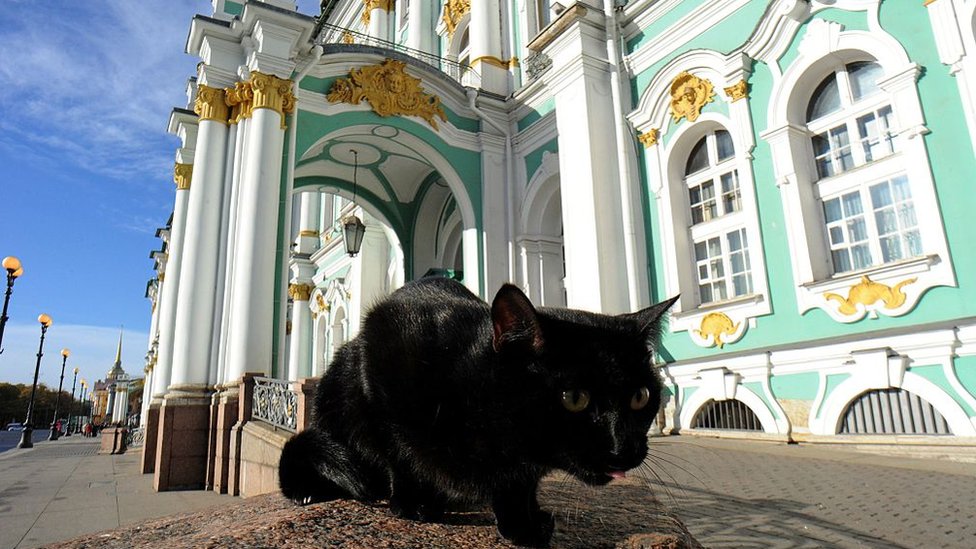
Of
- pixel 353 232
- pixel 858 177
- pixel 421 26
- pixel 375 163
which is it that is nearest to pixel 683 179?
pixel 858 177

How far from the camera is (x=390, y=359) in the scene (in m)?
1.49

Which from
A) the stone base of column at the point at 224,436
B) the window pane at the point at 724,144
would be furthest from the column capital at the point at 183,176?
the window pane at the point at 724,144

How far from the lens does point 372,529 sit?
1.46 m

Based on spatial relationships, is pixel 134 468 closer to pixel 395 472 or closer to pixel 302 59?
pixel 302 59

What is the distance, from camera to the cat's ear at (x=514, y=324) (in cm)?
121

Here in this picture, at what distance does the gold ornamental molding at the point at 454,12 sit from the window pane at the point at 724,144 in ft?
29.1

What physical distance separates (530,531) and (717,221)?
833cm

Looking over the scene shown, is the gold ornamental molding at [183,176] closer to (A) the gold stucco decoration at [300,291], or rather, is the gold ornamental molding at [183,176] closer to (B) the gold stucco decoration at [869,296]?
(A) the gold stucco decoration at [300,291]

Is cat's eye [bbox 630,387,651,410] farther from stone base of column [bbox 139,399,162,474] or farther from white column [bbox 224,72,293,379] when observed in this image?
stone base of column [bbox 139,399,162,474]

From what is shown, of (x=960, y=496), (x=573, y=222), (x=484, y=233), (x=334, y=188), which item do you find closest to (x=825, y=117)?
(x=573, y=222)

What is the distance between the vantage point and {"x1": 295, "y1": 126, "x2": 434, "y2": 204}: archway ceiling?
38.6 ft

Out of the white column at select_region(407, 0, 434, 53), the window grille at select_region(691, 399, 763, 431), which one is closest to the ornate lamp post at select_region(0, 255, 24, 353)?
the white column at select_region(407, 0, 434, 53)

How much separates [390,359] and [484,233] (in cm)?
1054

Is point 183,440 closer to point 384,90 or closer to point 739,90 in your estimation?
point 384,90
